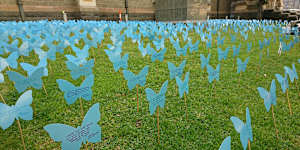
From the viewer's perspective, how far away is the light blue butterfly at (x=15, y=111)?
1.31 meters

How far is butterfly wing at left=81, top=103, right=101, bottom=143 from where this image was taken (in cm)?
108

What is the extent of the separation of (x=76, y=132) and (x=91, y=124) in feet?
0.32

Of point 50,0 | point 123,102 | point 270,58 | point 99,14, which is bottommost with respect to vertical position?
point 123,102

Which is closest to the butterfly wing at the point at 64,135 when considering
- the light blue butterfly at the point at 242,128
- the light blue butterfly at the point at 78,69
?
the light blue butterfly at the point at 242,128

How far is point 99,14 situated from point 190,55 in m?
15.4

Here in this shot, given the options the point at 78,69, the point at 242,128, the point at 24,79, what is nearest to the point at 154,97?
the point at 242,128

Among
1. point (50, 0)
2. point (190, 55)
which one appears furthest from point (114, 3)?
point (190, 55)

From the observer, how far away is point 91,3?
54.6 feet

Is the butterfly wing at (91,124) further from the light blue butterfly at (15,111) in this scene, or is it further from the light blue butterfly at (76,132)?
the light blue butterfly at (15,111)

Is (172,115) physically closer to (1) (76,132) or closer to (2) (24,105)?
(1) (76,132)

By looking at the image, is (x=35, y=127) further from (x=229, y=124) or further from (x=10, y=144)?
(x=229, y=124)

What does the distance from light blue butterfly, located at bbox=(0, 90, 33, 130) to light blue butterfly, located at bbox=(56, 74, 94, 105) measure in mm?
257

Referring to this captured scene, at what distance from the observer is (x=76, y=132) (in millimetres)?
1045

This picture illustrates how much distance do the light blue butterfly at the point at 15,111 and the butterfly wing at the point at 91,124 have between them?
648 mm
